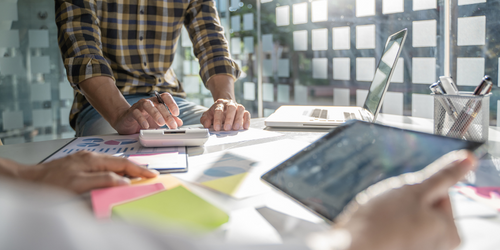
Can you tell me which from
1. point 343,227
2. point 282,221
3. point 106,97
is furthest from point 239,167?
point 106,97

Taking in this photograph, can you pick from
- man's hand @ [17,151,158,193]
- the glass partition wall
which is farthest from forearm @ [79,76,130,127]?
the glass partition wall

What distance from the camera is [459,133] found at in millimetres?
704

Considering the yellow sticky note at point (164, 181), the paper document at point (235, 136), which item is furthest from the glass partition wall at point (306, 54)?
the yellow sticky note at point (164, 181)

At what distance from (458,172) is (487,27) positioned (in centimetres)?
140

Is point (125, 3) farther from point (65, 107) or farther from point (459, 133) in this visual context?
point (65, 107)

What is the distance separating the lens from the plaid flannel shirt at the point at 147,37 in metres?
1.36

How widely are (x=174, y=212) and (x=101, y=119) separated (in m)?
0.96

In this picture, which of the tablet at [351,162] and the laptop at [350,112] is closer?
the tablet at [351,162]

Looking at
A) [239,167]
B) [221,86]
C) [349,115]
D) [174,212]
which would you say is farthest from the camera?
[221,86]

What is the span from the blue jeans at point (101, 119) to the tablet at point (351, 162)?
0.79 m

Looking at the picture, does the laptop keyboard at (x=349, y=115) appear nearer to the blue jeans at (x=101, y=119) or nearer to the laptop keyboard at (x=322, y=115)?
the laptop keyboard at (x=322, y=115)

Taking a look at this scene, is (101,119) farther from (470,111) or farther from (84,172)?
(470,111)

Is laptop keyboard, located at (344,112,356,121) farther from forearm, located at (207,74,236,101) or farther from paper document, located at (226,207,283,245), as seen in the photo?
paper document, located at (226,207,283,245)

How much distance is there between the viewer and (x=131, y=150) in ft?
2.46
